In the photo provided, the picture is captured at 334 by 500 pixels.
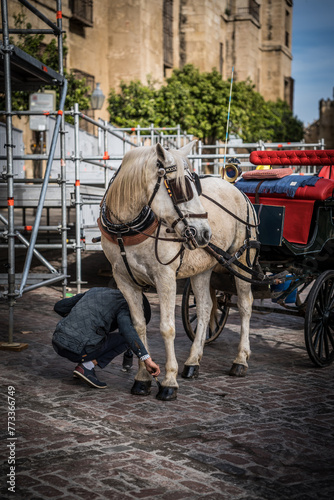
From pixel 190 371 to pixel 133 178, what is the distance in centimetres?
202

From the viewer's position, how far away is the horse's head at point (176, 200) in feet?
17.0

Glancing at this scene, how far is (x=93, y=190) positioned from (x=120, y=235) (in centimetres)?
711

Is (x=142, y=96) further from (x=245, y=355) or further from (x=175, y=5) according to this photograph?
(x=245, y=355)

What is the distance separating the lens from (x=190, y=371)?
624cm

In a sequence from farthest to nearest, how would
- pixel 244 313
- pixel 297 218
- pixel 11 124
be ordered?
1. pixel 11 124
2. pixel 297 218
3. pixel 244 313

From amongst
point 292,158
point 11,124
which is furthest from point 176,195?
point 292,158

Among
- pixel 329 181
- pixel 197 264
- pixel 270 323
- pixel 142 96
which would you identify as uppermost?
pixel 142 96

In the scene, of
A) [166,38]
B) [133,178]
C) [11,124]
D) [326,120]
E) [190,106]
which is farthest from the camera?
[326,120]

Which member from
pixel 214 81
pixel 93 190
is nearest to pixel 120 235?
pixel 93 190

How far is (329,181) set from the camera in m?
7.07

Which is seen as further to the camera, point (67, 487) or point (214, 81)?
point (214, 81)

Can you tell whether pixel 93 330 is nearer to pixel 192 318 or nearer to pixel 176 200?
pixel 176 200

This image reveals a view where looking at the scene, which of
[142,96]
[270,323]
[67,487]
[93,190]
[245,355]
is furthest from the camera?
[142,96]

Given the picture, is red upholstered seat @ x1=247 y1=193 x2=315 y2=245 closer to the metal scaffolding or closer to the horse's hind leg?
the horse's hind leg
